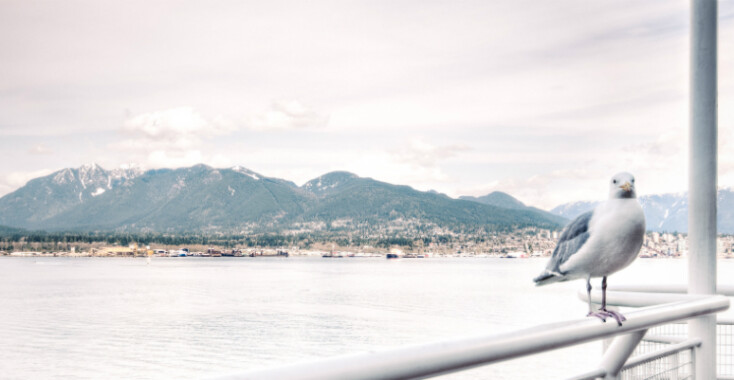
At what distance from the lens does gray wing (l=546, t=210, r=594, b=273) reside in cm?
158

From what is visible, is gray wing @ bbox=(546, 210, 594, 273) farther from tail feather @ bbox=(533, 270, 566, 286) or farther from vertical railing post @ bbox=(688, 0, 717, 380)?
vertical railing post @ bbox=(688, 0, 717, 380)

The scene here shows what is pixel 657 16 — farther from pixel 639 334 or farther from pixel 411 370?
pixel 411 370

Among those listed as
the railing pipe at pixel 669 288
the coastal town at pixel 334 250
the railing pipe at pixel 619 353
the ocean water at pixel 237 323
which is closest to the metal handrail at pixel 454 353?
the railing pipe at pixel 619 353

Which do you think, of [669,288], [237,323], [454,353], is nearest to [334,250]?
[237,323]

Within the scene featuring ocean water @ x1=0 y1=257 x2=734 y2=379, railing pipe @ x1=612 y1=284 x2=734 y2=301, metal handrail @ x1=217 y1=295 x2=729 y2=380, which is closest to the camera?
metal handrail @ x1=217 y1=295 x2=729 y2=380

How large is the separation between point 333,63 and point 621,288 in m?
186

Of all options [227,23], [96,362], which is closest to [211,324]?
[96,362]

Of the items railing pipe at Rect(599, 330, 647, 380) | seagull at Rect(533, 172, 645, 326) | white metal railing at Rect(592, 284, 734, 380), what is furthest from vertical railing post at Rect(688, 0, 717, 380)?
seagull at Rect(533, 172, 645, 326)

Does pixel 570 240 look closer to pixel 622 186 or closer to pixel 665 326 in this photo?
pixel 622 186

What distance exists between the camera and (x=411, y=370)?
39.3 inches

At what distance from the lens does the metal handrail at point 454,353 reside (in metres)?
0.88

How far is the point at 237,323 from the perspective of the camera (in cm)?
3647

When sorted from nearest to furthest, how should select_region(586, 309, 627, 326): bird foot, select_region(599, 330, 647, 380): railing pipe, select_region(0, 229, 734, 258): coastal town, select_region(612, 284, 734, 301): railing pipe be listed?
select_region(586, 309, 627, 326): bird foot < select_region(599, 330, 647, 380): railing pipe < select_region(612, 284, 734, 301): railing pipe < select_region(0, 229, 734, 258): coastal town

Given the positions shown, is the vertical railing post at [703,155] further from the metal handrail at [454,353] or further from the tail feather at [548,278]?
the tail feather at [548,278]
